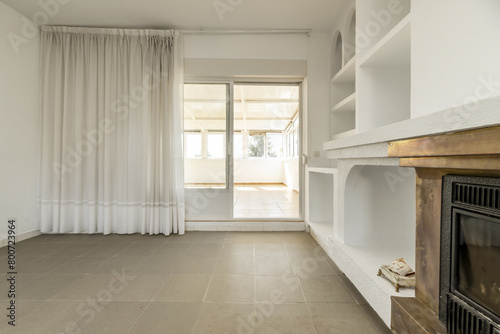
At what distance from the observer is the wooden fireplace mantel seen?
847 mm

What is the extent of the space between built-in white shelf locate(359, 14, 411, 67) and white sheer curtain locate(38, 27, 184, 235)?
218cm

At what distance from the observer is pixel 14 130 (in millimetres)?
2830

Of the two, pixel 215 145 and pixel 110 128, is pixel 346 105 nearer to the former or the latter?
pixel 215 145

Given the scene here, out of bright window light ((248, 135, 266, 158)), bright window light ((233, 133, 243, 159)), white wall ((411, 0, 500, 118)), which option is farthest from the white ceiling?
bright window light ((248, 135, 266, 158))

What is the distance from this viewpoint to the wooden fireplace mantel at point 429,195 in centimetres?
85

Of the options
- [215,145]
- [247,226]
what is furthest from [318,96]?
[247,226]

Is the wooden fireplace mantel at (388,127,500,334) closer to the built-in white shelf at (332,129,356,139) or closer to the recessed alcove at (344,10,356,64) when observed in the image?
the built-in white shelf at (332,129,356,139)

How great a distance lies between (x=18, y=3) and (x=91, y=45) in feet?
2.31

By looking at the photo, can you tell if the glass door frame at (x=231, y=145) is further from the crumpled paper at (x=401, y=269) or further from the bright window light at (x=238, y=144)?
the bright window light at (x=238, y=144)

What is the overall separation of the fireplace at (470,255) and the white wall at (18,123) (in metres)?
3.75

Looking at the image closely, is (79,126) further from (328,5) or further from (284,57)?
(328,5)

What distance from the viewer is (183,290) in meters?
1.77

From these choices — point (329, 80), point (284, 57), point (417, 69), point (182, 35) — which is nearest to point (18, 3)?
point (182, 35)

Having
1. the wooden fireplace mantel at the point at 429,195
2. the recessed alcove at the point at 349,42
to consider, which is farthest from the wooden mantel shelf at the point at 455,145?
the recessed alcove at the point at 349,42
